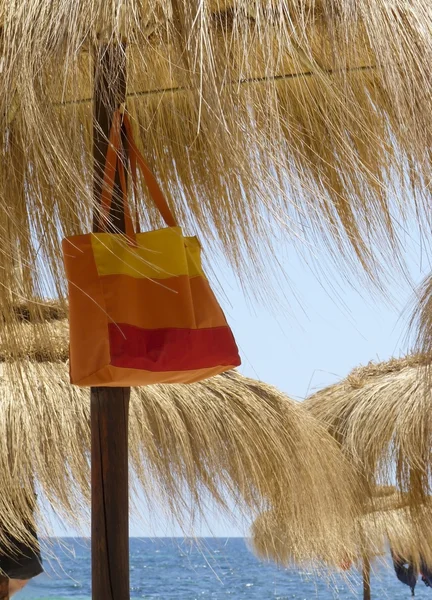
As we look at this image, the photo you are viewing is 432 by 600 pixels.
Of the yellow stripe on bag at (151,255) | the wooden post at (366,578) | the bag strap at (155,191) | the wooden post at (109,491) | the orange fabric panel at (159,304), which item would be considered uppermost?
the bag strap at (155,191)

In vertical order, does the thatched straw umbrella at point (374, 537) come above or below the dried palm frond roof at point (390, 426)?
below

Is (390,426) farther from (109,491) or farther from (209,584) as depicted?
(209,584)

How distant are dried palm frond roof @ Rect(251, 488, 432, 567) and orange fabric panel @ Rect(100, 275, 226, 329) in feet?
8.95

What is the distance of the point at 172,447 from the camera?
370cm

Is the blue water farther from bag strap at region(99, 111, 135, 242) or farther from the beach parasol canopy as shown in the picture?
bag strap at region(99, 111, 135, 242)

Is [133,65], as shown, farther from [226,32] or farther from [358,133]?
[358,133]

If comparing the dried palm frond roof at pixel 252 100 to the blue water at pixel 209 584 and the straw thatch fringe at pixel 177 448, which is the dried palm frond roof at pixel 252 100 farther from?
the blue water at pixel 209 584

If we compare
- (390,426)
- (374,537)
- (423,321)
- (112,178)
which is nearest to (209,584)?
(374,537)

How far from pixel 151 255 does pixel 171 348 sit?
0.20 meters

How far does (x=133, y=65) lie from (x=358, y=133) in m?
0.49

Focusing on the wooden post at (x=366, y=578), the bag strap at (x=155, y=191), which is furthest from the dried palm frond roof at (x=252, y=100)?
the wooden post at (x=366, y=578)

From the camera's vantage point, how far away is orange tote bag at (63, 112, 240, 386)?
154 centimetres

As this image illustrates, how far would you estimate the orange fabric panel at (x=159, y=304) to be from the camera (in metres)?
1.58

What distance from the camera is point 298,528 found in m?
4.37
